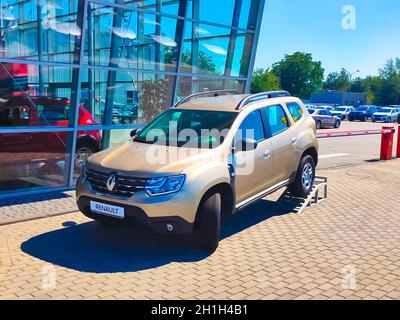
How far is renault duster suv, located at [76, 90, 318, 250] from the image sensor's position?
16.0 feet

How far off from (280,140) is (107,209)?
9.81 feet

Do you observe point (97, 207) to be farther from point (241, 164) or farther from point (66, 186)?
point (66, 186)

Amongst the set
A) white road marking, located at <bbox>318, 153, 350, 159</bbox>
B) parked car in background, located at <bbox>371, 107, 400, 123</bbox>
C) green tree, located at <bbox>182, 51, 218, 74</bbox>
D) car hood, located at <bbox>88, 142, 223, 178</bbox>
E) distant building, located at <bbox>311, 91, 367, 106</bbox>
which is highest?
green tree, located at <bbox>182, 51, 218, 74</bbox>

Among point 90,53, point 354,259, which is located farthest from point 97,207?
point 90,53

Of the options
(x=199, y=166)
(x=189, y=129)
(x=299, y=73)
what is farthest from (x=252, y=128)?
(x=299, y=73)

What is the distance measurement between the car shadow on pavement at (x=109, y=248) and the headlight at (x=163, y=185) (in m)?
0.52

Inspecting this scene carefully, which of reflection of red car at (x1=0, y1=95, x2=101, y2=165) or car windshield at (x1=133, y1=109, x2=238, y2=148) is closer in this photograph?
car windshield at (x1=133, y1=109, x2=238, y2=148)

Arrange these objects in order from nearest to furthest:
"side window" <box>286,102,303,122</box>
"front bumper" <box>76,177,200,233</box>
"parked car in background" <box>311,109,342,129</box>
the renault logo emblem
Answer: "front bumper" <box>76,177,200,233</box>, the renault logo emblem, "side window" <box>286,102,303,122</box>, "parked car in background" <box>311,109,342,129</box>

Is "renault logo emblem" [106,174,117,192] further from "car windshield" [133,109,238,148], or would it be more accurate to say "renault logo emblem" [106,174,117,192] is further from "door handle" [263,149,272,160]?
"door handle" [263,149,272,160]

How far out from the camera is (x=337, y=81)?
12138 cm

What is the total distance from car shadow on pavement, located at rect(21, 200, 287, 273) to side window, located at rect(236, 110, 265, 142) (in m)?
1.42

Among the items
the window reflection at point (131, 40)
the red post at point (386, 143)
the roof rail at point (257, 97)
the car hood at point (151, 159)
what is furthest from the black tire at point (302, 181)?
the red post at point (386, 143)

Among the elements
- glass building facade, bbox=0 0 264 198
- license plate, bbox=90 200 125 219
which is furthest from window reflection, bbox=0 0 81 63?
license plate, bbox=90 200 125 219

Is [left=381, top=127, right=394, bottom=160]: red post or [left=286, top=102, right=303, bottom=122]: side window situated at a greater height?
[left=286, top=102, right=303, bottom=122]: side window
